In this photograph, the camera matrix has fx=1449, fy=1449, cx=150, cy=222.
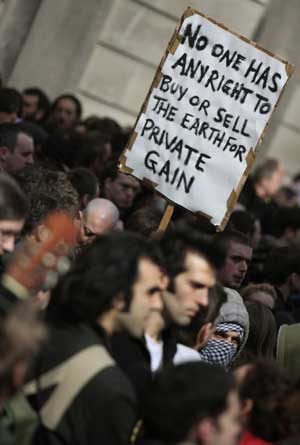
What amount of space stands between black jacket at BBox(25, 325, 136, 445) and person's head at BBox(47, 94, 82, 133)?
7168 millimetres

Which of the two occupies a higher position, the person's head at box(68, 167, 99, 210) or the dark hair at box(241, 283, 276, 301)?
the person's head at box(68, 167, 99, 210)

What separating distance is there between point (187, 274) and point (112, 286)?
90cm

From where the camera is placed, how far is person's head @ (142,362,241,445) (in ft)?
14.9

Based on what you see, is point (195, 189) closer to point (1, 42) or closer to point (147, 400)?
point (147, 400)

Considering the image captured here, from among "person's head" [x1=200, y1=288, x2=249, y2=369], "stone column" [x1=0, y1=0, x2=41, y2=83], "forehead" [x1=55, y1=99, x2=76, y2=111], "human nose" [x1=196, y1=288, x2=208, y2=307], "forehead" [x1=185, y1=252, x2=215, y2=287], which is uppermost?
"stone column" [x1=0, y1=0, x2=41, y2=83]

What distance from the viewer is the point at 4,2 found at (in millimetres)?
13250

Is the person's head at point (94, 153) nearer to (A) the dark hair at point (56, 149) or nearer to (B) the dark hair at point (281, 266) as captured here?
(A) the dark hair at point (56, 149)

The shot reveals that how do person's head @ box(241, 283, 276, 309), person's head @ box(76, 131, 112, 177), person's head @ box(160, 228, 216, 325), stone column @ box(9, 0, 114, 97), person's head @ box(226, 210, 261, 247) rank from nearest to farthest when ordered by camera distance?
person's head @ box(160, 228, 216, 325) → person's head @ box(241, 283, 276, 309) → person's head @ box(226, 210, 261, 247) → person's head @ box(76, 131, 112, 177) → stone column @ box(9, 0, 114, 97)

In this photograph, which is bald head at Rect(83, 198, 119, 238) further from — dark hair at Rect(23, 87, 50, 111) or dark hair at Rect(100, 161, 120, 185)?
dark hair at Rect(23, 87, 50, 111)

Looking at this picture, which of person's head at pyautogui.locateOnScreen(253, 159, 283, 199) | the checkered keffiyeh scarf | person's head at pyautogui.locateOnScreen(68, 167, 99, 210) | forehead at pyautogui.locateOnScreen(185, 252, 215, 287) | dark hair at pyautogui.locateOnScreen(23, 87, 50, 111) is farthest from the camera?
person's head at pyautogui.locateOnScreen(253, 159, 283, 199)

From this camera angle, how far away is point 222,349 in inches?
269

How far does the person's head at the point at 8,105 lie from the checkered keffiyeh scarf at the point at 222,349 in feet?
12.5

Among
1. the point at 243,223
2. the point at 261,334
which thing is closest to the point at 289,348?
the point at 261,334

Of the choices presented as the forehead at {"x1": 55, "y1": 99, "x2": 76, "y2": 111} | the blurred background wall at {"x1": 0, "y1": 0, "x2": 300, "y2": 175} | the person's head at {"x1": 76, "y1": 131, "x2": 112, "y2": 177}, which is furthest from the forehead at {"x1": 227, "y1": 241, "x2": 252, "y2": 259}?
the blurred background wall at {"x1": 0, "y1": 0, "x2": 300, "y2": 175}
